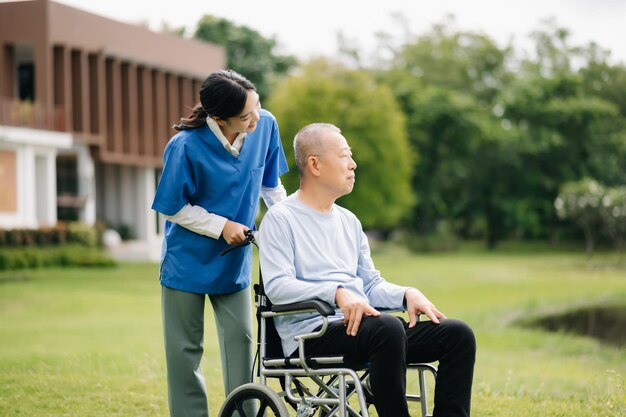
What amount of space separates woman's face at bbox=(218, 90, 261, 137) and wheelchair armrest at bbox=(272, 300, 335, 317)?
82cm

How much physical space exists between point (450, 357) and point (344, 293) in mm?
477

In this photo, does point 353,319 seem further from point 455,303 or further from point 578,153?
point 578,153

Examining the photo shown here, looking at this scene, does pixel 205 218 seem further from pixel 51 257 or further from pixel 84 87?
Answer: pixel 84 87

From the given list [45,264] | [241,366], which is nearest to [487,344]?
[241,366]

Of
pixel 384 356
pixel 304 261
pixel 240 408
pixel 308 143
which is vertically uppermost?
pixel 308 143

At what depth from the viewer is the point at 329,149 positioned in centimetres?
394

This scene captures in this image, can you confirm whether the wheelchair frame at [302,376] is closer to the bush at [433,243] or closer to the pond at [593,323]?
the pond at [593,323]

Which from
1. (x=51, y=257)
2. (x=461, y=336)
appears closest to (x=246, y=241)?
(x=461, y=336)

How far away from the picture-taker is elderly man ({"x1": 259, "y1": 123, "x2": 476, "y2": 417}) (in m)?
3.58

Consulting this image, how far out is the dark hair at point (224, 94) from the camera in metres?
4.02

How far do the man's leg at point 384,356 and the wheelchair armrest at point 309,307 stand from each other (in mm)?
137

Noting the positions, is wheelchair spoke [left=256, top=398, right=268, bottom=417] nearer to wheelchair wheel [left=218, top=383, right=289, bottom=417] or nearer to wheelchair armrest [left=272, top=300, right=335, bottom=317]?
wheelchair wheel [left=218, top=383, right=289, bottom=417]

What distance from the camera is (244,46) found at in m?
49.3

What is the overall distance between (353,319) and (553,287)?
2054 cm
